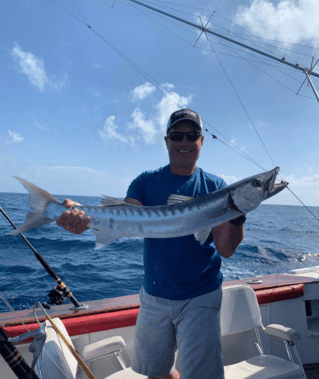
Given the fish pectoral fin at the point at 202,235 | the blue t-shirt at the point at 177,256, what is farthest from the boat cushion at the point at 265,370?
the fish pectoral fin at the point at 202,235

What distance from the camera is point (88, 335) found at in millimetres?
3400

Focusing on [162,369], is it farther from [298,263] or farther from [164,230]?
[298,263]

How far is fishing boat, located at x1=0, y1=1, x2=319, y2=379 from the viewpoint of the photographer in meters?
2.94

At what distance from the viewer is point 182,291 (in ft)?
8.16

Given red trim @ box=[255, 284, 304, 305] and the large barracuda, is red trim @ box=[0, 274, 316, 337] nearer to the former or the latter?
red trim @ box=[255, 284, 304, 305]

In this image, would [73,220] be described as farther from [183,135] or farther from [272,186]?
[272,186]

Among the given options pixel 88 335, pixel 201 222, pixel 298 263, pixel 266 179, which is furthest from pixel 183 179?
pixel 298 263

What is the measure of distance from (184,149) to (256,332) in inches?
119

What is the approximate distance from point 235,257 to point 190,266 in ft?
37.0

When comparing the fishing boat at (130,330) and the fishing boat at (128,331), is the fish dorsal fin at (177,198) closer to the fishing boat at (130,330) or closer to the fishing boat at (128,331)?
the fishing boat at (128,331)

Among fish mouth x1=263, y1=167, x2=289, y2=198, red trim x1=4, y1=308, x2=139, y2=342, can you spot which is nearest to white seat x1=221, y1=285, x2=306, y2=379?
red trim x1=4, y1=308, x2=139, y2=342

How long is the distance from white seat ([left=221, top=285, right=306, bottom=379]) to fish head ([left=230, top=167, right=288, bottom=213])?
175 centimetres

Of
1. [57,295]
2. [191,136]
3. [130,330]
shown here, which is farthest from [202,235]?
[57,295]

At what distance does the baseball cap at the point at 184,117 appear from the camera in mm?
2725
